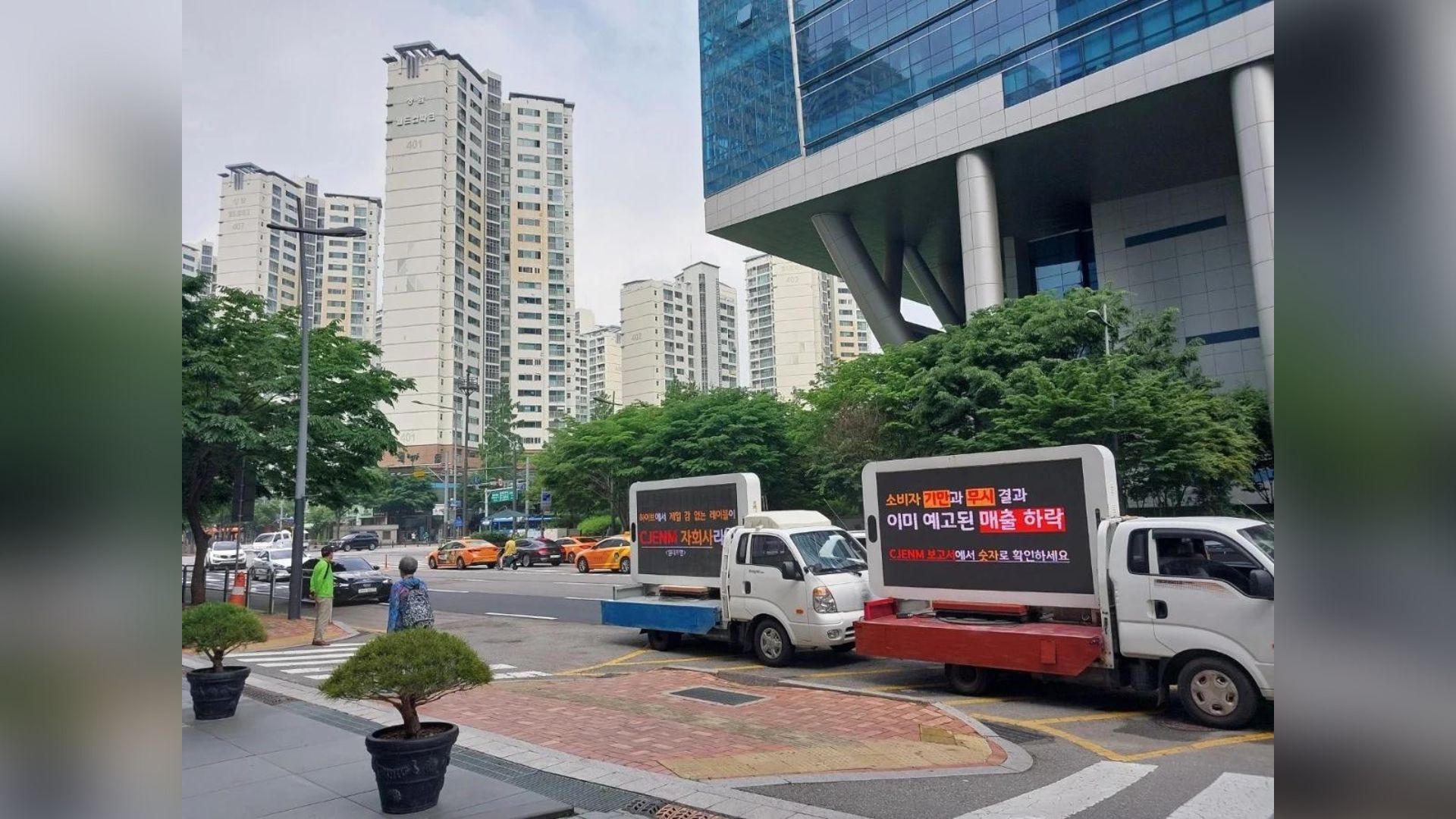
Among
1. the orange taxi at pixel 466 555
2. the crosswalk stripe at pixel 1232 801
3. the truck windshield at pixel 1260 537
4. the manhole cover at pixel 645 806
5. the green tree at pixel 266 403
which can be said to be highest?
the green tree at pixel 266 403

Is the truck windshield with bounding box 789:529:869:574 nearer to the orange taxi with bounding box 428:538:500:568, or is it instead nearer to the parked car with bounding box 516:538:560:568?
the parked car with bounding box 516:538:560:568

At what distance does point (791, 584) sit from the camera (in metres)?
12.2

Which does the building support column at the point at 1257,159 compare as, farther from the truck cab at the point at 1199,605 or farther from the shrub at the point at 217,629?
the shrub at the point at 217,629

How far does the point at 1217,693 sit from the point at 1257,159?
2771cm

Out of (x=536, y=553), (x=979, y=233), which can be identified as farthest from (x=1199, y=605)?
(x=536, y=553)

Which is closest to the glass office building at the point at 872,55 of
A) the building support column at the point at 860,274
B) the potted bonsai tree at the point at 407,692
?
the building support column at the point at 860,274

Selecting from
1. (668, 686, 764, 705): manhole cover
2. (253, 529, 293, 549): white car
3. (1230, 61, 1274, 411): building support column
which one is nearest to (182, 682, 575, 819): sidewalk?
(668, 686, 764, 705): manhole cover

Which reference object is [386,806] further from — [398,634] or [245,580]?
[245,580]

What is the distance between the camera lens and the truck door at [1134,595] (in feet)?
28.5

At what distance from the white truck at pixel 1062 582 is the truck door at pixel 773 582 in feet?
3.96

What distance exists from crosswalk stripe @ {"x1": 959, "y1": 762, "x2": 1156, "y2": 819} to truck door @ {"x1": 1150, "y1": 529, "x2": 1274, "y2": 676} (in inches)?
67.6
